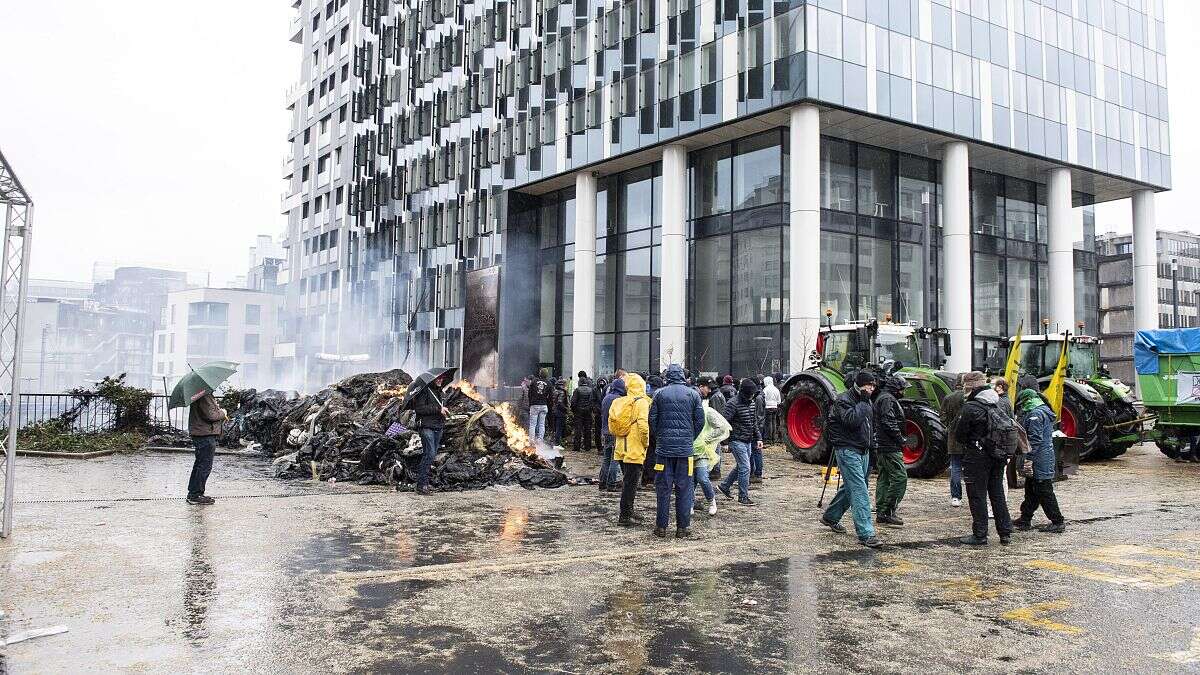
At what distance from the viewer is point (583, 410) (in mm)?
20062

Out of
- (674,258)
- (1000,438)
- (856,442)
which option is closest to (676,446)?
(856,442)

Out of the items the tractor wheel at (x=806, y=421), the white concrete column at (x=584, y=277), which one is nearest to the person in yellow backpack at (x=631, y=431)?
the tractor wheel at (x=806, y=421)

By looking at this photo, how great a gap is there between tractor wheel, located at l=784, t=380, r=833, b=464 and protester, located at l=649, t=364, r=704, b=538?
297 inches

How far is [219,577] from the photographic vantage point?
6832mm

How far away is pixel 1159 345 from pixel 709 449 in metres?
11.3

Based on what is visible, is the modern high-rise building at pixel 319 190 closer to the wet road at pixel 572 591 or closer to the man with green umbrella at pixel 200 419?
the man with green umbrella at pixel 200 419

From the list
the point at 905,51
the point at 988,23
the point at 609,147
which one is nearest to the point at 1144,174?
the point at 988,23

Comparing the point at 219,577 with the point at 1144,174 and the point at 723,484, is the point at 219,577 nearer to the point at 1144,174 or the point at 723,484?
the point at 723,484

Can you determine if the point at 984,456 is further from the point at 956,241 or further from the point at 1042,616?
the point at 956,241

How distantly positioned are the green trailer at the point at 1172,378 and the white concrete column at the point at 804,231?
31.2ft

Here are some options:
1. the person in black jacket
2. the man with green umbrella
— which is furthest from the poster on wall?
the man with green umbrella

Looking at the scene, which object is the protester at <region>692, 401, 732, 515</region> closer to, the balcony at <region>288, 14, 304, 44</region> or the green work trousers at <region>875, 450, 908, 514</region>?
the green work trousers at <region>875, 450, 908, 514</region>

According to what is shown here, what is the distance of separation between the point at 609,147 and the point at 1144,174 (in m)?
22.0

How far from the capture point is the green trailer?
15930 millimetres
